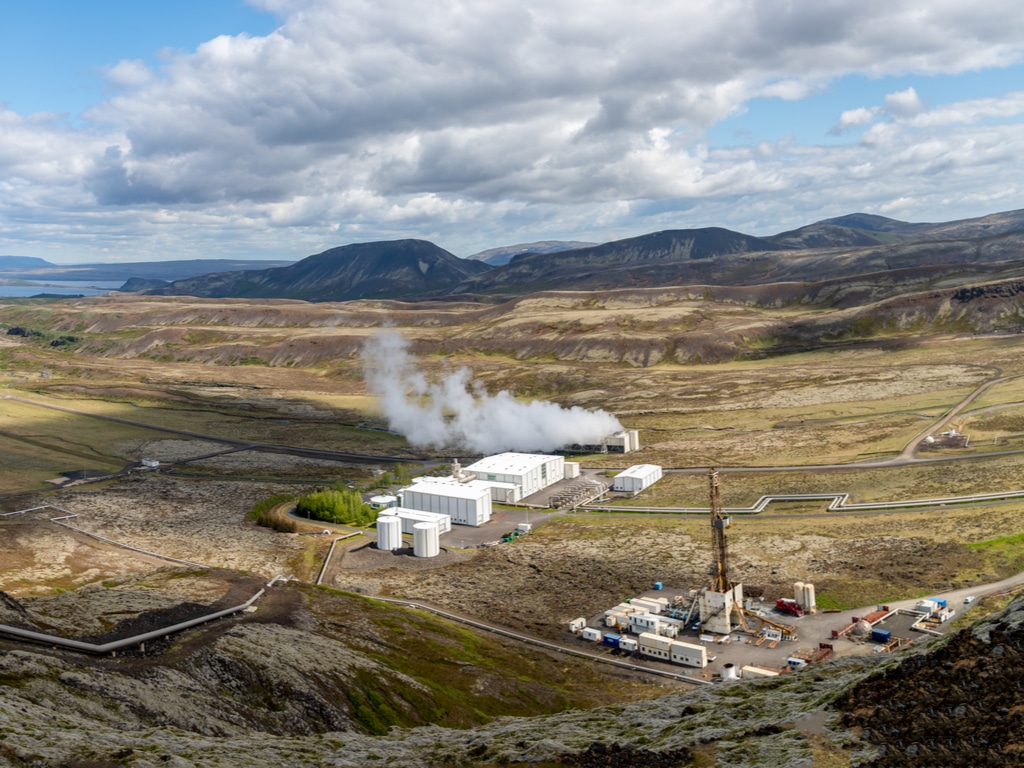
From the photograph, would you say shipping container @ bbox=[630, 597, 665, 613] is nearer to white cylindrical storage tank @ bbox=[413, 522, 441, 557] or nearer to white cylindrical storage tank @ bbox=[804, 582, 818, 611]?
white cylindrical storage tank @ bbox=[804, 582, 818, 611]

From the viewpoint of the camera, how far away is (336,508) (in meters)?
98.1

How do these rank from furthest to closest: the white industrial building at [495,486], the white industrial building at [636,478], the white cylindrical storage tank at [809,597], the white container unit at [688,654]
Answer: the white industrial building at [495,486] < the white industrial building at [636,478] < the white cylindrical storage tank at [809,597] < the white container unit at [688,654]

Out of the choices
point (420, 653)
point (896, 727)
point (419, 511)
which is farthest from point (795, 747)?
point (419, 511)

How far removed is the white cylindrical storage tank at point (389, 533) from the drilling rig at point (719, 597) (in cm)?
3694

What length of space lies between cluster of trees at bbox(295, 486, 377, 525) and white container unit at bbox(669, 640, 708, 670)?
2000 inches

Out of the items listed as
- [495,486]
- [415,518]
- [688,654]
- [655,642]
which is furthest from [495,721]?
[495,486]

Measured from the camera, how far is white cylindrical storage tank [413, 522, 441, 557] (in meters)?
83.2

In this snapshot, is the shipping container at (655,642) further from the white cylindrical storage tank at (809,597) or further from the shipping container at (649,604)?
the white cylindrical storage tank at (809,597)

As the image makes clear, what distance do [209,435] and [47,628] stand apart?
11671cm

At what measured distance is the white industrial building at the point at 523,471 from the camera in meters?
108

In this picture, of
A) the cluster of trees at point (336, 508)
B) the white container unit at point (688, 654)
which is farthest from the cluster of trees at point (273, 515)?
the white container unit at point (688, 654)

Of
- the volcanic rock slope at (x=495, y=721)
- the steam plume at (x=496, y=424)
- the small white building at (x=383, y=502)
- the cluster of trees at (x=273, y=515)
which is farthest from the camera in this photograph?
the steam plume at (x=496, y=424)

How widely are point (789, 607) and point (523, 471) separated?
165ft

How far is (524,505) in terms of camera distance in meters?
104
